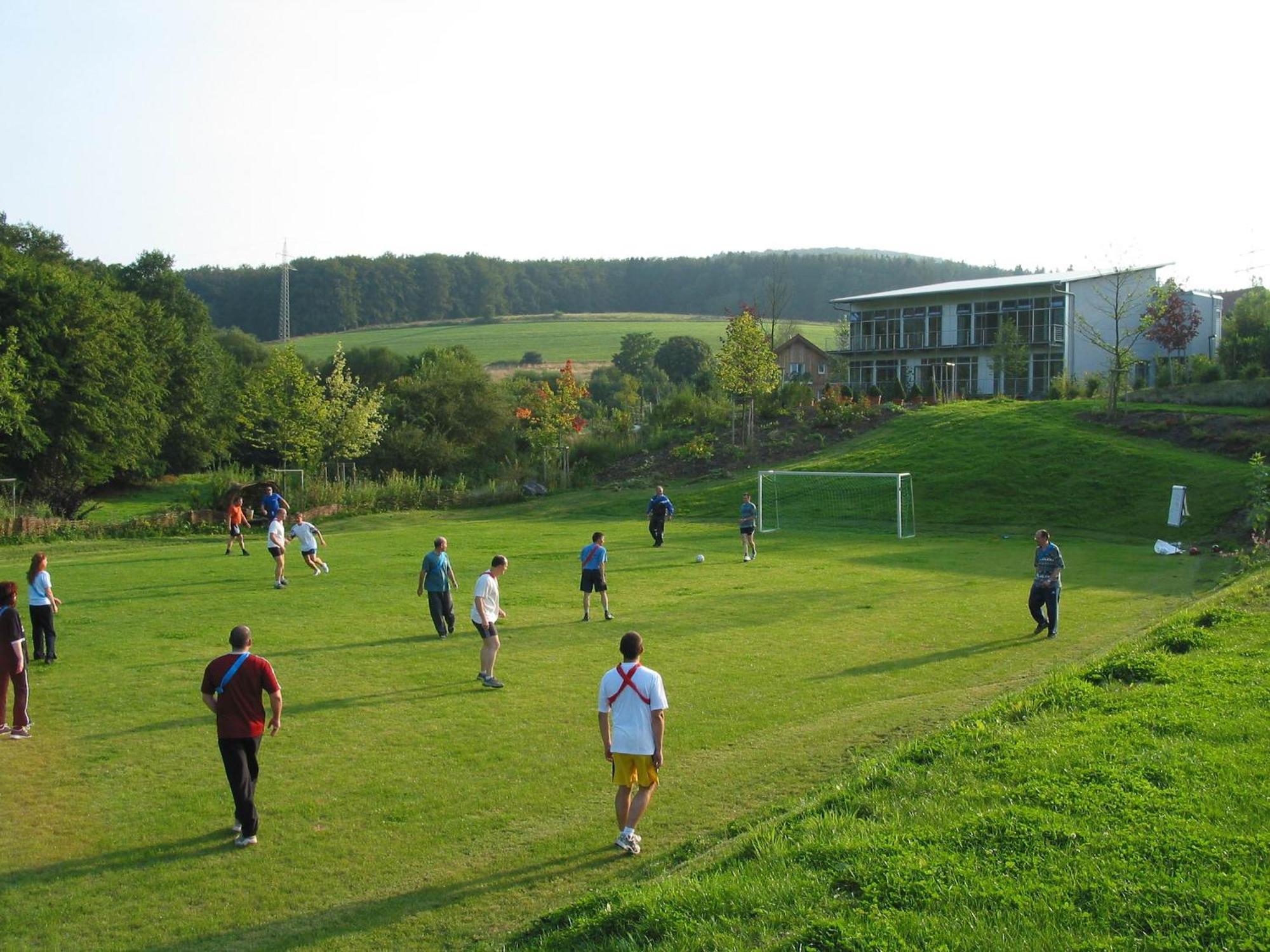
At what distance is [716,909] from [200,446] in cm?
6517

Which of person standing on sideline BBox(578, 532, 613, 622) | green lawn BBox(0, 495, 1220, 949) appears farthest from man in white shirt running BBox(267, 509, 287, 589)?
person standing on sideline BBox(578, 532, 613, 622)

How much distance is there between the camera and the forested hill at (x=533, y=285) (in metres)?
124

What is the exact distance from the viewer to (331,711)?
1284 centimetres

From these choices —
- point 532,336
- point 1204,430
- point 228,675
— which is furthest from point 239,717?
point 532,336

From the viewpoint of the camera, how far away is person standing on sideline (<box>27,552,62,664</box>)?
15203mm

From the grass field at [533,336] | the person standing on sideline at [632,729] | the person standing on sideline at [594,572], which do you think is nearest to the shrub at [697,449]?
the person standing on sideline at [594,572]

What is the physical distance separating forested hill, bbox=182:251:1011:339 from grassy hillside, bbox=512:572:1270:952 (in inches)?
4278

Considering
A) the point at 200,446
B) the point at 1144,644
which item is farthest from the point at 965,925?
the point at 200,446

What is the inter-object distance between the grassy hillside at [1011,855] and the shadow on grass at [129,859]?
3.81m

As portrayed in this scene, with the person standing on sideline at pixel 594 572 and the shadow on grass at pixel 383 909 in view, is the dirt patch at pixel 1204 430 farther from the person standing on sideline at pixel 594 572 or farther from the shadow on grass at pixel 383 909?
the shadow on grass at pixel 383 909

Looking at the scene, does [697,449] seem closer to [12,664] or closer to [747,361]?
[747,361]

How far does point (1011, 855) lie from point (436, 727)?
7550 millimetres

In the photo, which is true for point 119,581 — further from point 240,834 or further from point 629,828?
point 629,828

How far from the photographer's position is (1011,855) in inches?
249
